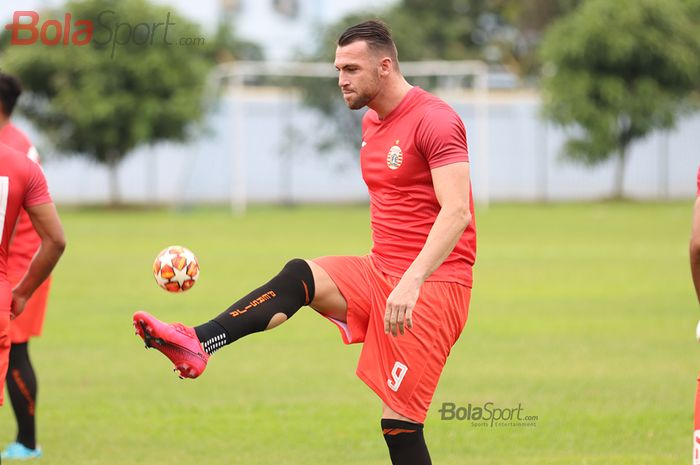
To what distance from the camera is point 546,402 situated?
9.97 meters

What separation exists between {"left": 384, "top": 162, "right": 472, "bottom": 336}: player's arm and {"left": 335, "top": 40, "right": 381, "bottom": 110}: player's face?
1.87 ft

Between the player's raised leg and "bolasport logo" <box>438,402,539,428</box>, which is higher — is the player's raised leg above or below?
above

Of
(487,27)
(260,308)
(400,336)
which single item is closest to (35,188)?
(260,308)

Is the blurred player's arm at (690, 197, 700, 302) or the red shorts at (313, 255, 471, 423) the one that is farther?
the red shorts at (313, 255, 471, 423)

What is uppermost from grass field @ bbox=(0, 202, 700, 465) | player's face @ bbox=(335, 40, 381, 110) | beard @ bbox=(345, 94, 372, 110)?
player's face @ bbox=(335, 40, 381, 110)

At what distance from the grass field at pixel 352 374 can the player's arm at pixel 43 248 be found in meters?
1.89

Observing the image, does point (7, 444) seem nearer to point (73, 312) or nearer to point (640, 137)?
point (73, 312)

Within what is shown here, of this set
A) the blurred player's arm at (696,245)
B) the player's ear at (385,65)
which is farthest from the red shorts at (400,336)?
the blurred player's arm at (696,245)

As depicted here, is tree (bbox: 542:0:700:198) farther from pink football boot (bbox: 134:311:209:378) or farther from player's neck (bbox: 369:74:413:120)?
pink football boot (bbox: 134:311:209:378)

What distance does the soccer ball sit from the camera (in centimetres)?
634

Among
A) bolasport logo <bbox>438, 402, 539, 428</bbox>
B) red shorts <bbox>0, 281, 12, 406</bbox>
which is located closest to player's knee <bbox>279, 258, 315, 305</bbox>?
red shorts <bbox>0, 281, 12, 406</bbox>

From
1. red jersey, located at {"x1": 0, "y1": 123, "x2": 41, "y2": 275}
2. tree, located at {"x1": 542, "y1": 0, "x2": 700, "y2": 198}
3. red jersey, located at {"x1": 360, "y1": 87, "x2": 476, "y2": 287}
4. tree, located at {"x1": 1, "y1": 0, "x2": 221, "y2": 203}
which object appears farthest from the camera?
tree, located at {"x1": 542, "y1": 0, "x2": 700, "y2": 198}

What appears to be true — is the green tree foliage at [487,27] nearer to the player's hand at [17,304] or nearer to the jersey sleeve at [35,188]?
the player's hand at [17,304]

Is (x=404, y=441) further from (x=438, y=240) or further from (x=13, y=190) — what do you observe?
(x=13, y=190)
